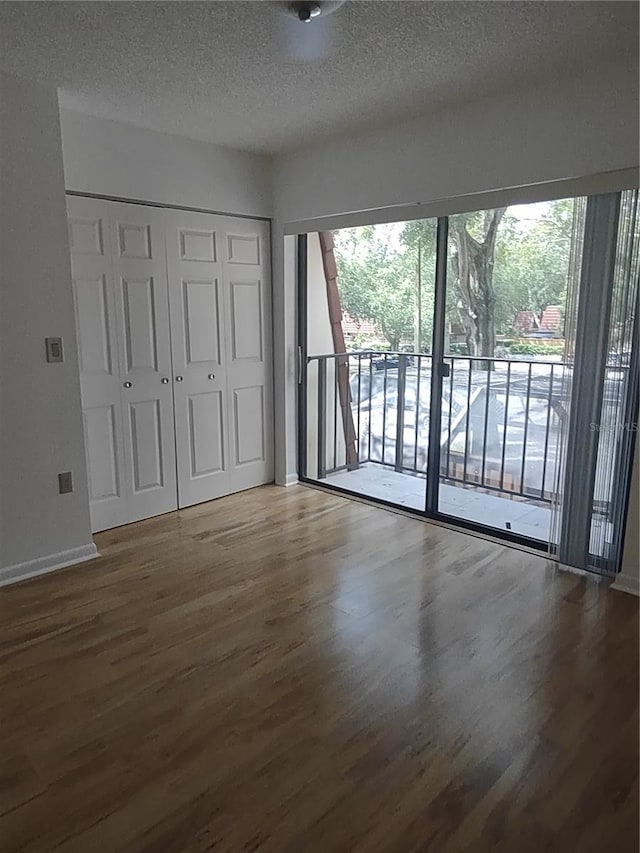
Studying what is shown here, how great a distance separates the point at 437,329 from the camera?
3.54 m

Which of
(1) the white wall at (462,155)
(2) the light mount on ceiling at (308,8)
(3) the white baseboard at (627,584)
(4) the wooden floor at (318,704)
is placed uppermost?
(2) the light mount on ceiling at (308,8)

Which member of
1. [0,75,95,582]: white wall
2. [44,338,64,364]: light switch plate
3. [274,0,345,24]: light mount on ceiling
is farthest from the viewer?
[44,338,64,364]: light switch plate

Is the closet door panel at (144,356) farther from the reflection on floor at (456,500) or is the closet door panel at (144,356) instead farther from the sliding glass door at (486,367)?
the reflection on floor at (456,500)

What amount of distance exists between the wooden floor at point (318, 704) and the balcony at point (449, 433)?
94cm

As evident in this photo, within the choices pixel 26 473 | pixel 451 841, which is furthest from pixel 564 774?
pixel 26 473

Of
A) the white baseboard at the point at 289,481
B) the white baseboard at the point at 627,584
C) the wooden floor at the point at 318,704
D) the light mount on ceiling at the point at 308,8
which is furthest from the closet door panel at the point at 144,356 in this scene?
the white baseboard at the point at 627,584

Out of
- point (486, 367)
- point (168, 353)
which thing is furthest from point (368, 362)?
point (168, 353)

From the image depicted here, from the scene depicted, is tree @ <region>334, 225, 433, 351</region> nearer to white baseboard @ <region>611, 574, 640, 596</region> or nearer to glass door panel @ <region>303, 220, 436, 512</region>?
glass door panel @ <region>303, 220, 436, 512</region>

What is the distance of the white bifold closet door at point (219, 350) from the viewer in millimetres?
3814

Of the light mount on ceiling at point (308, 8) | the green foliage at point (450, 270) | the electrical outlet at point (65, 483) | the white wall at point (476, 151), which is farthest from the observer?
the green foliage at point (450, 270)

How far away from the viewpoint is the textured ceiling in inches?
83.8

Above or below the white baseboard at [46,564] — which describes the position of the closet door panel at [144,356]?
above

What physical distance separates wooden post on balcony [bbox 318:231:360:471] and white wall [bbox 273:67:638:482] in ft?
1.55

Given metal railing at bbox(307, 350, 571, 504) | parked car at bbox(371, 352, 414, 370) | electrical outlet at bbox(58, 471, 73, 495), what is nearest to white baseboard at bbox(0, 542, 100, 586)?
electrical outlet at bbox(58, 471, 73, 495)
